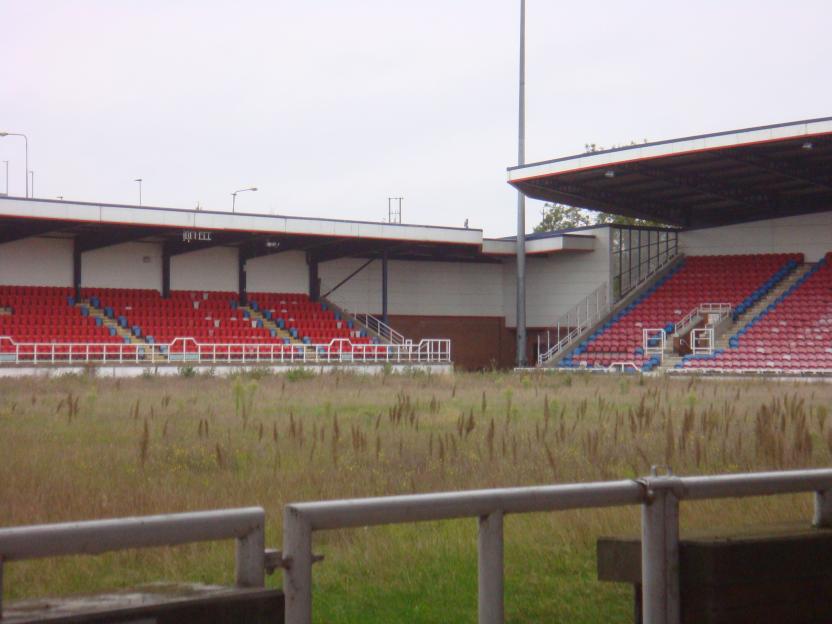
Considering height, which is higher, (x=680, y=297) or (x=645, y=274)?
(x=645, y=274)

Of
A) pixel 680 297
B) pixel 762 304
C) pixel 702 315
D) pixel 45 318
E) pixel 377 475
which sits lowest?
pixel 377 475

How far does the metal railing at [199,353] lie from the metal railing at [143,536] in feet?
104

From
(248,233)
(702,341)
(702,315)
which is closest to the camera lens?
(248,233)

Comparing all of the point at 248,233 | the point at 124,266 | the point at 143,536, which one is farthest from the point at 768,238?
the point at 143,536

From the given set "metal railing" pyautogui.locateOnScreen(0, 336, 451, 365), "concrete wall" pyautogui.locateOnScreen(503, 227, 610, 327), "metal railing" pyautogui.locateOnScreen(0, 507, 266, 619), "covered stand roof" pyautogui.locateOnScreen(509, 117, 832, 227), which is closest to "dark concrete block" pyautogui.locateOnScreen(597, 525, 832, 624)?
"metal railing" pyautogui.locateOnScreen(0, 507, 266, 619)

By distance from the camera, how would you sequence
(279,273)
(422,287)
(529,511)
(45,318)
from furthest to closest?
(422,287), (279,273), (45,318), (529,511)

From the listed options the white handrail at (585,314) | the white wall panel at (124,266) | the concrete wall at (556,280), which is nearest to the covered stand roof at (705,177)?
the concrete wall at (556,280)

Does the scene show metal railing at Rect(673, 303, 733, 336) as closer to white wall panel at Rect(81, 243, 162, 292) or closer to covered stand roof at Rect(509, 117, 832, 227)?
covered stand roof at Rect(509, 117, 832, 227)

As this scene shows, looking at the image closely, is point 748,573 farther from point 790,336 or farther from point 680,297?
point 680,297

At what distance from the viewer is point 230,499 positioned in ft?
30.5

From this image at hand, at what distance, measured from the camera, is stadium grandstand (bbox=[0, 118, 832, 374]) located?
37656 mm

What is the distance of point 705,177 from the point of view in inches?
1614

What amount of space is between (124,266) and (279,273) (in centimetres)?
646

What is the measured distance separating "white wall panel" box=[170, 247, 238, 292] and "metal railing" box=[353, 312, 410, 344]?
5.36m
